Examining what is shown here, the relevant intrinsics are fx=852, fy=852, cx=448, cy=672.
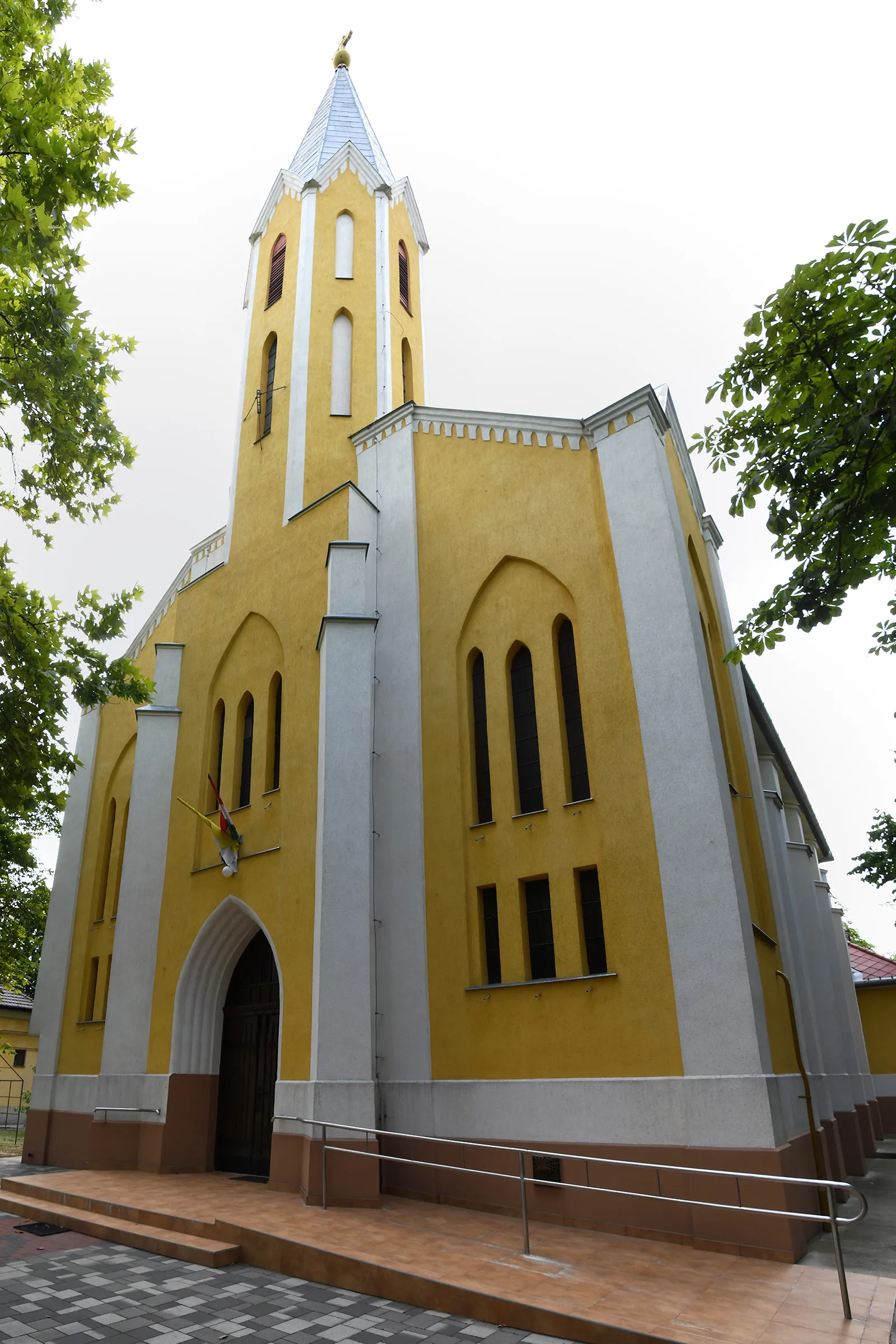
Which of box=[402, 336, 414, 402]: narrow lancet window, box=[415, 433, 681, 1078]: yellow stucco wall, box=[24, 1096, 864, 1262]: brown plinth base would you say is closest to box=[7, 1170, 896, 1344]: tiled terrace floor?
box=[24, 1096, 864, 1262]: brown plinth base

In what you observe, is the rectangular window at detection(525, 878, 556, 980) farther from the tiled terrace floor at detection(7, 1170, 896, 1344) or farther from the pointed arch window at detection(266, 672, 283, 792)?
the pointed arch window at detection(266, 672, 283, 792)

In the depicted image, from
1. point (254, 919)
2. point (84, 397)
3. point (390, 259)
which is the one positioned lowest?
point (254, 919)

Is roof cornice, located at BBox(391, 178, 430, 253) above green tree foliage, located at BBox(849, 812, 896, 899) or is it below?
above

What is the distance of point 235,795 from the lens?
14664 mm

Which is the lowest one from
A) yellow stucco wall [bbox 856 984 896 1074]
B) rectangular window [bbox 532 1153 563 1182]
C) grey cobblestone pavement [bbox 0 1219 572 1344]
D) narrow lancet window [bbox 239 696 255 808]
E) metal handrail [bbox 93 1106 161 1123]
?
grey cobblestone pavement [bbox 0 1219 572 1344]

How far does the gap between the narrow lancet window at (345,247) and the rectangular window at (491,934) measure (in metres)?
13.8

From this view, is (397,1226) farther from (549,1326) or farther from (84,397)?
(84,397)

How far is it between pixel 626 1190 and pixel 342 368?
15.1m

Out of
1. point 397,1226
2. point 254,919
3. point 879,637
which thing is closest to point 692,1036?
point 397,1226

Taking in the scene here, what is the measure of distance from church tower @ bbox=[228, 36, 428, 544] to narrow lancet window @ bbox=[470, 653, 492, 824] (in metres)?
5.36

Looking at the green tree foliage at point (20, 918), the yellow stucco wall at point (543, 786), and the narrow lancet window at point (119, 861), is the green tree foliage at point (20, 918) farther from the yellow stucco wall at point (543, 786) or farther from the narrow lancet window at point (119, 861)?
the yellow stucco wall at point (543, 786)

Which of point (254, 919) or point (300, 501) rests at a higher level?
point (300, 501)

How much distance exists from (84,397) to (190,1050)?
9.89m

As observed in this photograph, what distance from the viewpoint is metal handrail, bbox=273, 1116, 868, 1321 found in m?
5.88
